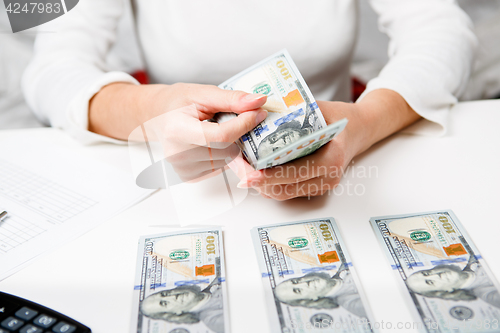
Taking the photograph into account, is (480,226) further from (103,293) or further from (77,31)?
(77,31)

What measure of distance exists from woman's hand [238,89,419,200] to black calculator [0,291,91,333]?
0.29 m

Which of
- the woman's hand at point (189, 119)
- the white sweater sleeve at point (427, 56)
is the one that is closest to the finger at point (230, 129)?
the woman's hand at point (189, 119)

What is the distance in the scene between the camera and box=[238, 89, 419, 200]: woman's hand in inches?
23.0

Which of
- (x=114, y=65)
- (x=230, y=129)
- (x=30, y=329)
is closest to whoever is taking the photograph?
(x=30, y=329)

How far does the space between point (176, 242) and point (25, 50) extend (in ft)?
3.17

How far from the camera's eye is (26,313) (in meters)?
0.47

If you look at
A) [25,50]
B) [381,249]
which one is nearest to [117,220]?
[381,249]

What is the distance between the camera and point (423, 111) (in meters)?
0.78

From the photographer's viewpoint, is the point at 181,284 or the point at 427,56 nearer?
the point at 181,284

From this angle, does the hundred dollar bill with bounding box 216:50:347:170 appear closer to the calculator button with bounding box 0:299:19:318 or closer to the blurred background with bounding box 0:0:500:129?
the calculator button with bounding box 0:299:19:318

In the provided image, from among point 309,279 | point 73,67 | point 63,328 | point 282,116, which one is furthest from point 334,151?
point 73,67

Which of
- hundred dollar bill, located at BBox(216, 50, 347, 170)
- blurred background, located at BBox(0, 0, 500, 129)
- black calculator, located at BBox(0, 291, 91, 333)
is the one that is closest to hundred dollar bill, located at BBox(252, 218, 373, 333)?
hundred dollar bill, located at BBox(216, 50, 347, 170)

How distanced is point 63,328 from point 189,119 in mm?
329

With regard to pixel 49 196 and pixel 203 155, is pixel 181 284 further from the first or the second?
pixel 49 196
